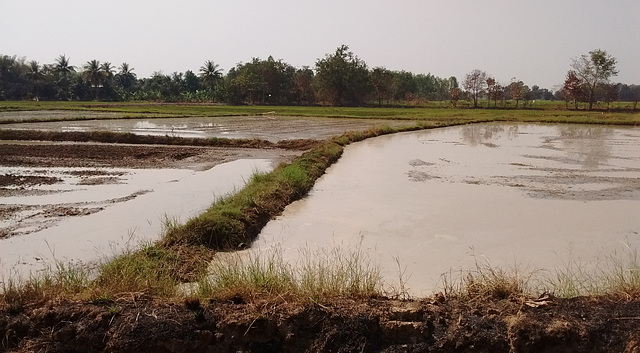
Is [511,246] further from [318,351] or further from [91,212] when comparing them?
[91,212]

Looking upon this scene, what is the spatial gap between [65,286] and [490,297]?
11.4 feet

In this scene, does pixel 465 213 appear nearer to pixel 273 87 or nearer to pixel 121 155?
→ pixel 121 155

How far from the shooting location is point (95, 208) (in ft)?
26.4

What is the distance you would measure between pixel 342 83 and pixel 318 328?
53.3 m

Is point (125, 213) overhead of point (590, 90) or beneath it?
beneath

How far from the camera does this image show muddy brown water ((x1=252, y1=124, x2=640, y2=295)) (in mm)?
5684

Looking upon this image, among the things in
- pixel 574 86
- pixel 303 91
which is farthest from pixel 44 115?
pixel 574 86

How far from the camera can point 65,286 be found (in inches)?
157

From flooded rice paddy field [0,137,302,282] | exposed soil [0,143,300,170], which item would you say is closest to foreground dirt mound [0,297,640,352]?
flooded rice paddy field [0,137,302,282]

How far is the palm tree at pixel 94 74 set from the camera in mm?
57656

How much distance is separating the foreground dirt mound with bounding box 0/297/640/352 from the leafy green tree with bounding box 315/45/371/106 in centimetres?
5294

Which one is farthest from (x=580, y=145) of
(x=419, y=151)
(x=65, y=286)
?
(x=65, y=286)

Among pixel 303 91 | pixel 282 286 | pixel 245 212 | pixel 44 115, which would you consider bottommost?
pixel 245 212

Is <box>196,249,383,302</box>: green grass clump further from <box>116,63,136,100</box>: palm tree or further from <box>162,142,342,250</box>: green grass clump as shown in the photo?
<box>116,63,136,100</box>: palm tree
